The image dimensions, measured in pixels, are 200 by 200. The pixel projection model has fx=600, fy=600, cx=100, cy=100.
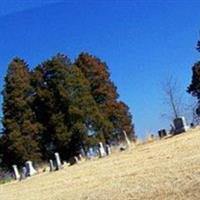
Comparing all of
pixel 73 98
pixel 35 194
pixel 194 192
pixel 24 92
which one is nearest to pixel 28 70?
pixel 24 92

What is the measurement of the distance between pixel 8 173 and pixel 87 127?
7256 mm

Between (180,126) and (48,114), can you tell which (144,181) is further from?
(48,114)

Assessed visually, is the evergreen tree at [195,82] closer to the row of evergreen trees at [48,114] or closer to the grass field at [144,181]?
the row of evergreen trees at [48,114]

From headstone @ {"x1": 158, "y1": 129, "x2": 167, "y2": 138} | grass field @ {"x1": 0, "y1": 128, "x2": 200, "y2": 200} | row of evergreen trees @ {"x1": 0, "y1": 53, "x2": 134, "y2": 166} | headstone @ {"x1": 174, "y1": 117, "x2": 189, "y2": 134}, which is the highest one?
row of evergreen trees @ {"x1": 0, "y1": 53, "x2": 134, "y2": 166}

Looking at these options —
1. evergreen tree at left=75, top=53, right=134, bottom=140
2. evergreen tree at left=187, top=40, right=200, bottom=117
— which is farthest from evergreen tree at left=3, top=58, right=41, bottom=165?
evergreen tree at left=187, top=40, right=200, bottom=117

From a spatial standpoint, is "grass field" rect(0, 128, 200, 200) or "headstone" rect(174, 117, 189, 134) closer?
"grass field" rect(0, 128, 200, 200)

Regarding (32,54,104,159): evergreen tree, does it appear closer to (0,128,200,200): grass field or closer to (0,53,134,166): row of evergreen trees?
(0,53,134,166): row of evergreen trees

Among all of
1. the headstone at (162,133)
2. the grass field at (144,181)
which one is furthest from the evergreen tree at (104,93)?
the grass field at (144,181)

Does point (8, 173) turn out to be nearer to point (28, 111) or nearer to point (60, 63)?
point (28, 111)

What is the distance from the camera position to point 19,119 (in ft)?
152

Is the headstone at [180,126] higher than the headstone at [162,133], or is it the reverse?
the headstone at [162,133]

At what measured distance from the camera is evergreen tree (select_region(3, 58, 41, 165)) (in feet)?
146

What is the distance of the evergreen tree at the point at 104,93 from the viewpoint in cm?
5109

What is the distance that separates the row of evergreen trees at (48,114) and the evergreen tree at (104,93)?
6.08 ft
